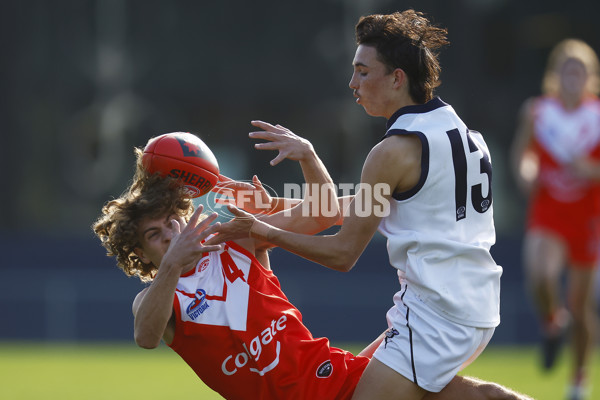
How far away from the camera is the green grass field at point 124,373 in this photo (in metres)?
8.38

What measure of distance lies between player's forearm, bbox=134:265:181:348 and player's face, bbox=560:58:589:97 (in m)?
5.73

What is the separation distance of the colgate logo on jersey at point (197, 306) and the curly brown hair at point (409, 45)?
1.22 metres

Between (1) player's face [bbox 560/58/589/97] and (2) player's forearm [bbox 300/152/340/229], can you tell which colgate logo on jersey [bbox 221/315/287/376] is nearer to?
(2) player's forearm [bbox 300/152/340/229]

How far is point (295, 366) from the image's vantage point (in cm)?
362

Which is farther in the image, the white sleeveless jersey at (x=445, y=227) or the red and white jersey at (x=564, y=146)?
the red and white jersey at (x=564, y=146)

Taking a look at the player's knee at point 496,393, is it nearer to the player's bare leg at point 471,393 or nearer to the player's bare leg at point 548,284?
the player's bare leg at point 471,393

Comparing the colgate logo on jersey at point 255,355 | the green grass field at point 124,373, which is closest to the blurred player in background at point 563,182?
the green grass field at point 124,373

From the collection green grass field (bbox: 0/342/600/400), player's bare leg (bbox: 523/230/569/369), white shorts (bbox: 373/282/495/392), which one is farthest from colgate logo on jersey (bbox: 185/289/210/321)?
player's bare leg (bbox: 523/230/569/369)

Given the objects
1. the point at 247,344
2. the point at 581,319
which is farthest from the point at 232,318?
the point at 581,319

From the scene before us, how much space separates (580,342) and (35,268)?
870 centimetres

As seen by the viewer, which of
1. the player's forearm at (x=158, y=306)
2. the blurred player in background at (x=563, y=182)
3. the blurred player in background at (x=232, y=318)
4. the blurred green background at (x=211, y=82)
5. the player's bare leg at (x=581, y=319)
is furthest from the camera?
the blurred green background at (x=211, y=82)

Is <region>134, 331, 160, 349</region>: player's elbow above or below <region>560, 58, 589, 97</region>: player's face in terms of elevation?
below

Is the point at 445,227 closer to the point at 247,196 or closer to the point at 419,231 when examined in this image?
the point at 419,231

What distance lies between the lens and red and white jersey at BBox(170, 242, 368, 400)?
141 inches
